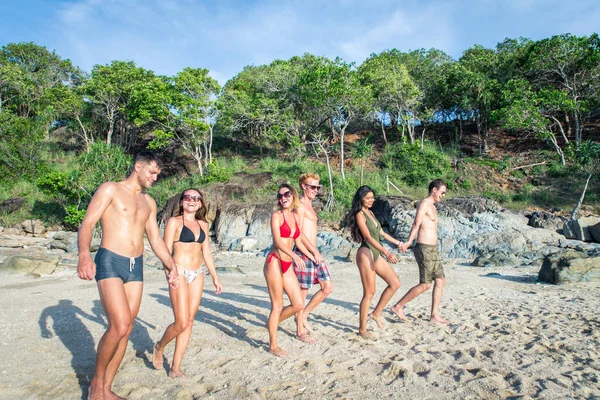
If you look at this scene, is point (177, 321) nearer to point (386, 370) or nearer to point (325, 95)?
point (386, 370)

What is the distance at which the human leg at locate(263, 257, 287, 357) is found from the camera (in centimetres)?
398

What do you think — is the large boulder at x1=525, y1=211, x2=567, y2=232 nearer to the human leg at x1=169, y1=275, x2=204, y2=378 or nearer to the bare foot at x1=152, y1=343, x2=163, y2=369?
the human leg at x1=169, y1=275, x2=204, y2=378

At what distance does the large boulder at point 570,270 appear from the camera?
7523 millimetres

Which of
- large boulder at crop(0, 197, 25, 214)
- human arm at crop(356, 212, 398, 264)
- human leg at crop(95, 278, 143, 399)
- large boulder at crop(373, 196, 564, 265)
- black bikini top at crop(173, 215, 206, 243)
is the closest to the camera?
human leg at crop(95, 278, 143, 399)

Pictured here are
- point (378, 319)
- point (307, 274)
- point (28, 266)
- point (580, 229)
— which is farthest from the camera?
point (580, 229)

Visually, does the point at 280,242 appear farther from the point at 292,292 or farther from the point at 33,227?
the point at 33,227

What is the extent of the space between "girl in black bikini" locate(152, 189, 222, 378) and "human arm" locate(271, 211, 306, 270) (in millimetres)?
649

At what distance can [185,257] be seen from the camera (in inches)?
144

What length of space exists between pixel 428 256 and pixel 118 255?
3591mm

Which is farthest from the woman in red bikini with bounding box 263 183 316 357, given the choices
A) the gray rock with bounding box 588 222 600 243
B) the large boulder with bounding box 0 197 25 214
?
the large boulder with bounding box 0 197 25 214

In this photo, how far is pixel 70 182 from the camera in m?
20.7

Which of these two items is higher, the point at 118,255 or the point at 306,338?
the point at 118,255

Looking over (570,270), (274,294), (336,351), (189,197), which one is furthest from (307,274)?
(570,270)

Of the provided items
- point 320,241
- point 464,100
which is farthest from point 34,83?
point 464,100
